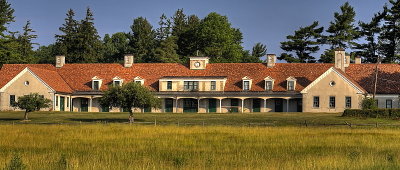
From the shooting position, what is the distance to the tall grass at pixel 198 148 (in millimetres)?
21609

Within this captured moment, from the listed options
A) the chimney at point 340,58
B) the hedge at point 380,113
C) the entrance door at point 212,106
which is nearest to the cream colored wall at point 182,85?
the entrance door at point 212,106

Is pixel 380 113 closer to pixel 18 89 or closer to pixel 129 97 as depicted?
pixel 129 97

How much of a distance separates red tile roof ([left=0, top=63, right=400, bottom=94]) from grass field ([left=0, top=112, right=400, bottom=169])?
35.0 metres

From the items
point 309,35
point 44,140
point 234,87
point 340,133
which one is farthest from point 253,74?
point 44,140

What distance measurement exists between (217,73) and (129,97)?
1022 inches

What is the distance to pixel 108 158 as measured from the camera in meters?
23.5

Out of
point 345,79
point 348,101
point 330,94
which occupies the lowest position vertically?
point 348,101

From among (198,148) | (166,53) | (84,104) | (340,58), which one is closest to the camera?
(198,148)

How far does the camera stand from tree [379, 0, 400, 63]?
94.9 m

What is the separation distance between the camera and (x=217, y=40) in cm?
10731

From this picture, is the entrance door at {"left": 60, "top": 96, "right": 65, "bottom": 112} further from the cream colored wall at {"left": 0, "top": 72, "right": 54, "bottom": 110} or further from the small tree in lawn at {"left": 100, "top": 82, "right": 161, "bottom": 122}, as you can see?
the small tree in lawn at {"left": 100, "top": 82, "right": 161, "bottom": 122}

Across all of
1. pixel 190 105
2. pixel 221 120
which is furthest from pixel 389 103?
pixel 221 120

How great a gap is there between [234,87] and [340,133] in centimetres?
3785

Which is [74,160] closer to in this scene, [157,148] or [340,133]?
[157,148]
